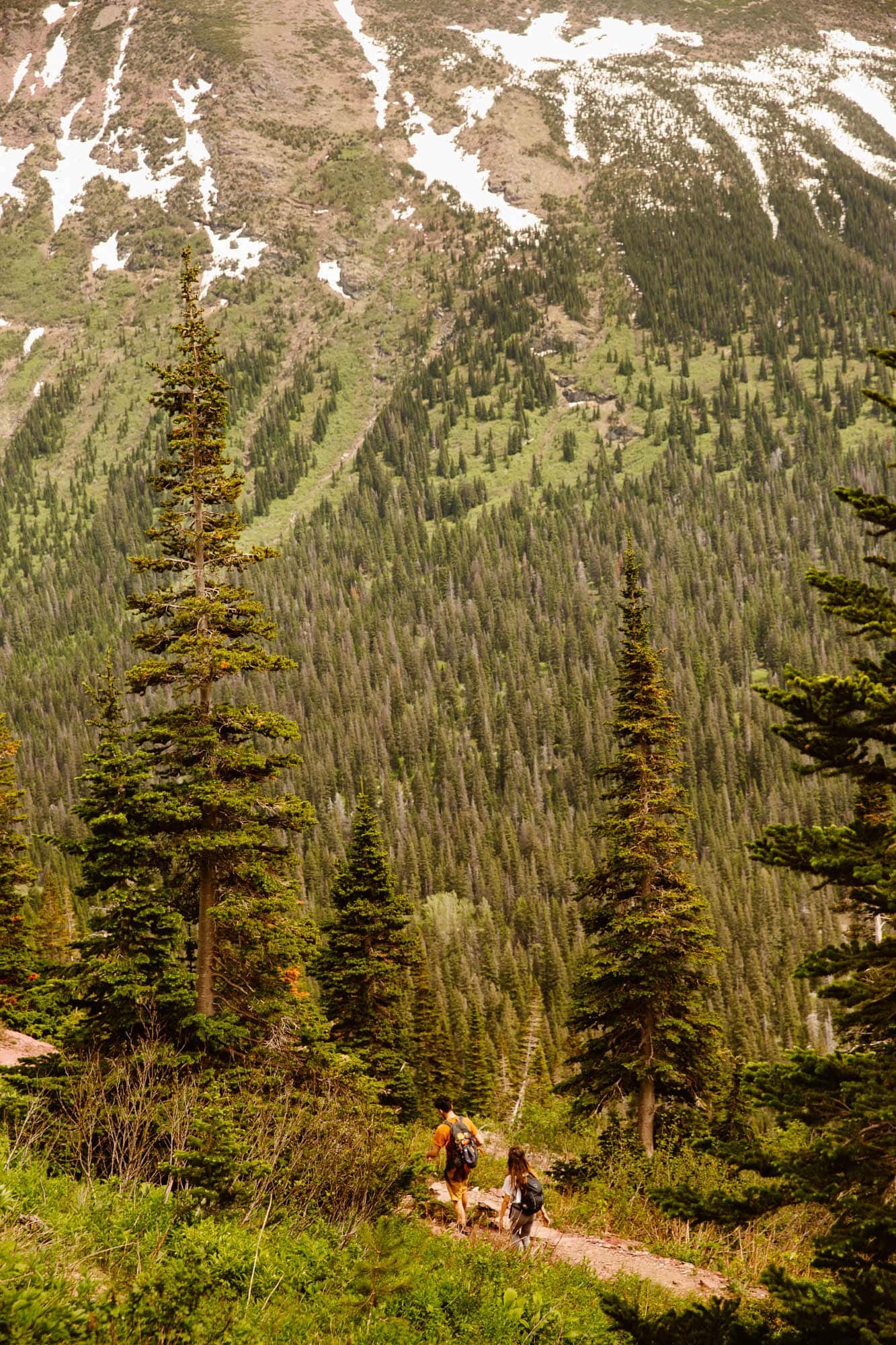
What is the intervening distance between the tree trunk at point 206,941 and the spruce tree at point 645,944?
828 centimetres

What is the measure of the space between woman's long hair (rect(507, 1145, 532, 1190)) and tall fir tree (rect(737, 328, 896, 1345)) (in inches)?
223

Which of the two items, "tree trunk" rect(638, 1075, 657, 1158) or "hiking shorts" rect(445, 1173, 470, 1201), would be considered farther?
"tree trunk" rect(638, 1075, 657, 1158)

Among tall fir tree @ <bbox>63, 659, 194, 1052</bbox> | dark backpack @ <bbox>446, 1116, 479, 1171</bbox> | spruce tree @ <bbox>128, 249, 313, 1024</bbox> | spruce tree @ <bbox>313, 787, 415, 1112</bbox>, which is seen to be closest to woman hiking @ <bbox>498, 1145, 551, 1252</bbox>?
dark backpack @ <bbox>446, 1116, 479, 1171</bbox>

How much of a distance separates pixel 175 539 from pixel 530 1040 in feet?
172

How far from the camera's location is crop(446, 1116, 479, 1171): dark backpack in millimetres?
13945

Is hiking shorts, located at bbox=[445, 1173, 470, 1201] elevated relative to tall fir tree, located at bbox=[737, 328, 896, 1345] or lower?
lower

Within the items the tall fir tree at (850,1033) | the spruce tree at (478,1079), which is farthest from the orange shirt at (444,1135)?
the spruce tree at (478,1079)

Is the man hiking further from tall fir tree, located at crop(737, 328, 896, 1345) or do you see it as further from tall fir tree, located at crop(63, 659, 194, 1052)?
tall fir tree, located at crop(737, 328, 896, 1345)

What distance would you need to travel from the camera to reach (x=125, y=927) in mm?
17062

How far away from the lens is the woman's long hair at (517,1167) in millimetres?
12633

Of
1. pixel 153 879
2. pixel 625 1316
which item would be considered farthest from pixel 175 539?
pixel 625 1316

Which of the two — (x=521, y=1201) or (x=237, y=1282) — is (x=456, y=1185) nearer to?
(x=521, y=1201)

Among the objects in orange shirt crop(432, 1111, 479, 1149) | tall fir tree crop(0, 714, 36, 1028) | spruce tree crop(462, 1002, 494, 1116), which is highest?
orange shirt crop(432, 1111, 479, 1149)

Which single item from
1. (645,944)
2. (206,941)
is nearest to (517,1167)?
(206,941)
